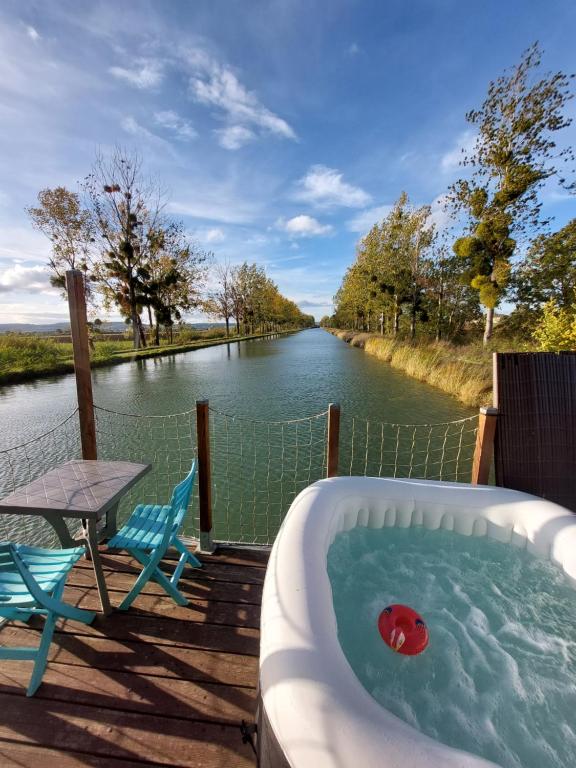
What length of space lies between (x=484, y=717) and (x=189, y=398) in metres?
6.67

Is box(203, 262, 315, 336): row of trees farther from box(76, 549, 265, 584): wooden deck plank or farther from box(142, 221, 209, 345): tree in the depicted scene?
box(76, 549, 265, 584): wooden deck plank

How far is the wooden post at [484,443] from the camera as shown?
1880 millimetres

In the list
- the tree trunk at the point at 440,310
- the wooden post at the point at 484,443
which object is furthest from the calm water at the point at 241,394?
the tree trunk at the point at 440,310

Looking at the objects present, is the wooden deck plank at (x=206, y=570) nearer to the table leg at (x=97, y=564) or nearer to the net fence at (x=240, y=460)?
the table leg at (x=97, y=564)

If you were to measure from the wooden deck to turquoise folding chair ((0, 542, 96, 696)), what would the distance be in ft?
0.32

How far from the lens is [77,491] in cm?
148

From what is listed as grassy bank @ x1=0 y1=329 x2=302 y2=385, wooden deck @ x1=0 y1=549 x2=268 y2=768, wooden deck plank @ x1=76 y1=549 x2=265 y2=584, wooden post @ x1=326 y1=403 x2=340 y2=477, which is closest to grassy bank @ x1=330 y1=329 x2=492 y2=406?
wooden post @ x1=326 y1=403 x2=340 y2=477

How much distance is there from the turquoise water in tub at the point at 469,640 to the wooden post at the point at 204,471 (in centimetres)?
74

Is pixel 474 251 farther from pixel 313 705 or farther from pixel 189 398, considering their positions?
pixel 313 705

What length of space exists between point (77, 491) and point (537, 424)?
2707mm

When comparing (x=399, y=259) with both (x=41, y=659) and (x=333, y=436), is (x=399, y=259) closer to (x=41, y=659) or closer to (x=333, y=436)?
(x=333, y=436)

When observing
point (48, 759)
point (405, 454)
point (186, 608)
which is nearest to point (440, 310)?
point (405, 454)

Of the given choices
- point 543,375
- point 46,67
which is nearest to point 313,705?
point 543,375

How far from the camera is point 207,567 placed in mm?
1737
